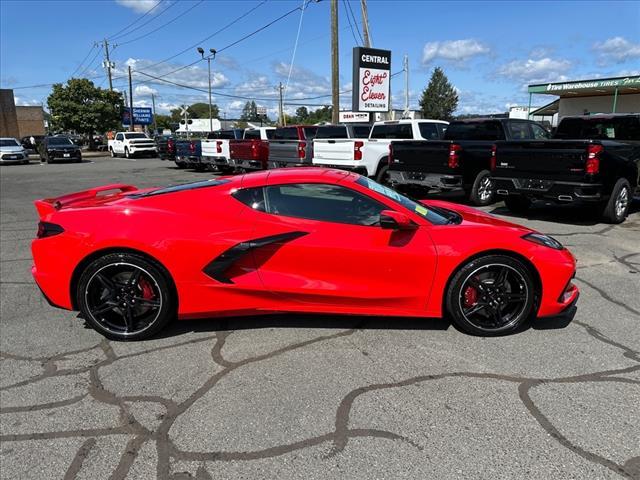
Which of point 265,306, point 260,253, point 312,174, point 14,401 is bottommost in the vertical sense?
point 14,401

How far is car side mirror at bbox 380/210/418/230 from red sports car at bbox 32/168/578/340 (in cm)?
1

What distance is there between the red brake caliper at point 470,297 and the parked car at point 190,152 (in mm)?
18529

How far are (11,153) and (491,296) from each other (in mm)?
31946

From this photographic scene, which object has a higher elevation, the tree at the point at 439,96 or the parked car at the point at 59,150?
the tree at the point at 439,96

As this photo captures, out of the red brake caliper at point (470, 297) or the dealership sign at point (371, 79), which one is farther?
the dealership sign at point (371, 79)

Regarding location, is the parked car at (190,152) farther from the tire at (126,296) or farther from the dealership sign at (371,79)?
the tire at (126,296)

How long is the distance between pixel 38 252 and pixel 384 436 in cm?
309

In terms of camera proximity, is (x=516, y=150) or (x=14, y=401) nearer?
(x=14, y=401)

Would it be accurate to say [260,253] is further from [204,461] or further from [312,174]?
[204,461]

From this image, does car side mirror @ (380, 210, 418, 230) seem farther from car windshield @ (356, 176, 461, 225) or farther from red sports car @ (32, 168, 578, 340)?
car windshield @ (356, 176, 461, 225)

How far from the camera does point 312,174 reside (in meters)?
4.09

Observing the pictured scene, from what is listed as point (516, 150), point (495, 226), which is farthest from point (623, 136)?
point (495, 226)

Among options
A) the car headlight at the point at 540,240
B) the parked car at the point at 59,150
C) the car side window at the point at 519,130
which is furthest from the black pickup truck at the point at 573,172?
the parked car at the point at 59,150

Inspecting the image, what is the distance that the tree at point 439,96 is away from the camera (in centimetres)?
11200
